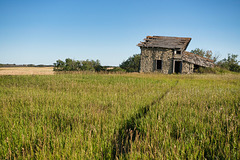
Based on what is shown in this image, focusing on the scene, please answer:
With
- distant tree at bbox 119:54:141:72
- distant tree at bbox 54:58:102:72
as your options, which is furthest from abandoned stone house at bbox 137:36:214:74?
distant tree at bbox 54:58:102:72

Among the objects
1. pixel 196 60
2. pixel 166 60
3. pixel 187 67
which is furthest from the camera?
pixel 196 60

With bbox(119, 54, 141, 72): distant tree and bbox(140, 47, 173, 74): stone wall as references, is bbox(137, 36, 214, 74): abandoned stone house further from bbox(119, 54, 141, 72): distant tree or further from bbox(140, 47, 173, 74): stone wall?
bbox(119, 54, 141, 72): distant tree

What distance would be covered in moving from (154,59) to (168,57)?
2.34 metres

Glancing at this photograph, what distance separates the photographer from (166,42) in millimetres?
25906

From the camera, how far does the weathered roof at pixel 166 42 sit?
25047 millimetres

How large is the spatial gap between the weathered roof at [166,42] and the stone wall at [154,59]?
0.69 m

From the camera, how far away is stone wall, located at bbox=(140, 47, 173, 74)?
25202 millimetres

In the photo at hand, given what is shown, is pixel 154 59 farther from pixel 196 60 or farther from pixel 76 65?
pixel 76 65

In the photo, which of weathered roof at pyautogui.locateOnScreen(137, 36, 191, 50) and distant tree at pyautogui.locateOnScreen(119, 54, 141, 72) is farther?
distant tree at pyautogui.locateOnScreen(119, 54, 141, 72)

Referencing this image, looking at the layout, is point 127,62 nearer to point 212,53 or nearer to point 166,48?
point 166,48

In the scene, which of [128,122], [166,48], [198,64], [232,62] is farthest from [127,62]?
[128,122]

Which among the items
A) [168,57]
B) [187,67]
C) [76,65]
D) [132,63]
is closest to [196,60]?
[187,67]

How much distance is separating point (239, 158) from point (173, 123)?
1313 millimetres

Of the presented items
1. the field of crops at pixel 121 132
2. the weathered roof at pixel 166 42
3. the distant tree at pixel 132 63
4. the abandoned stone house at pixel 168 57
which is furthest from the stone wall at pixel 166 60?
the field of crops at pixel 121 132
